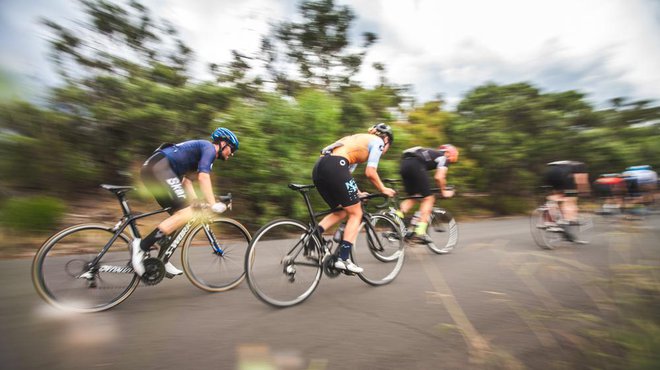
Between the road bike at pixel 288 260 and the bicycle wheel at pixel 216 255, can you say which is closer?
the road bike at pixel 288 260

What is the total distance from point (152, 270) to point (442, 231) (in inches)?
193

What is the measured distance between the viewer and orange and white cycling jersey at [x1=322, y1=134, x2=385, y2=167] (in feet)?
13.5

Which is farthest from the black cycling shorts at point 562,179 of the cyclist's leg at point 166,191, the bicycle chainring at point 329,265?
the cyclist's leg at point 166,191

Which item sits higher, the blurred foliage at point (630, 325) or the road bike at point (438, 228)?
the blurred foliage at point (630, 325)

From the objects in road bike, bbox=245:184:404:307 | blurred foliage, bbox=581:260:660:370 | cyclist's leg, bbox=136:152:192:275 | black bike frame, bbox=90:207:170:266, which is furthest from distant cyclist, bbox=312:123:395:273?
blurred foliage, bbox=581:260:660:370

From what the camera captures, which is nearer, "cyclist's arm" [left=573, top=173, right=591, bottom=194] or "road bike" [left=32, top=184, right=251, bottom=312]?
"road bike" [left=32, top=184, right=251, bottom=312]

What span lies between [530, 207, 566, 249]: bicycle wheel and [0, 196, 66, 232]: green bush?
29.1 feet

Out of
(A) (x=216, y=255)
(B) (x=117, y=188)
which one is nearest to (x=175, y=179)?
(B) (x=117, y=188)

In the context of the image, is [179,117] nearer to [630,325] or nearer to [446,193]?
[446,193]

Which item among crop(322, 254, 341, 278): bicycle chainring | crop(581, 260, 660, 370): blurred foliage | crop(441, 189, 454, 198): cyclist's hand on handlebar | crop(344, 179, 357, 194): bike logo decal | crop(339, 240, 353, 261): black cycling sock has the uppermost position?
crop(344, 179, 357, 194): bike logo decal

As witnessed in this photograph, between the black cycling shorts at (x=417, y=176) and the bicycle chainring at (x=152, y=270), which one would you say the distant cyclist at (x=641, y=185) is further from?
the bicycle chainring at (x=152, y=270)

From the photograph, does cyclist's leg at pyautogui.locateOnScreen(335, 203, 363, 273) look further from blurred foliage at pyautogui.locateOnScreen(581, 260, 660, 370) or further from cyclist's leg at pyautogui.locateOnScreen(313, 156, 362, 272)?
blurred foliage at pyautogui.locateOnScreen(581, 260, 660, 370)

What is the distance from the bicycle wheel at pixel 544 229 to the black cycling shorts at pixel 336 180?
15.5 feet

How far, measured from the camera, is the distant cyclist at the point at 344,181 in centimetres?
393
